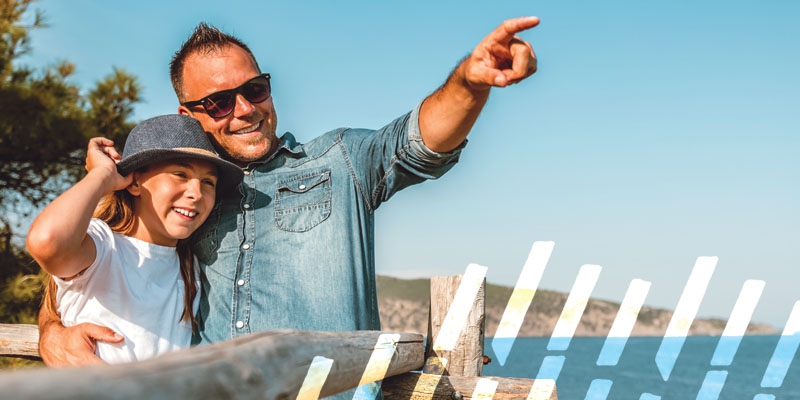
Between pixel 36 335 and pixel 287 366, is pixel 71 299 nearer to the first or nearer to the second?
pixel 36 335

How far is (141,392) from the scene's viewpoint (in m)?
0.95

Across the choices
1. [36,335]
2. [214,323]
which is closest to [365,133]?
[214,323]

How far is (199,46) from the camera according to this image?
11.5 ft

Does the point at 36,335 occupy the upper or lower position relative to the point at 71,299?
lower

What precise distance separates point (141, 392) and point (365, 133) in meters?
2.32

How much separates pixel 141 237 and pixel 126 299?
1.07ft

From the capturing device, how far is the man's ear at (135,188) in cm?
306

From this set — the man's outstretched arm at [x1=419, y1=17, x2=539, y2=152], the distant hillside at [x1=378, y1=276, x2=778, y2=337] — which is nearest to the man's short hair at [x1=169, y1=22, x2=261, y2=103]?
the man's outstretched arm at [x1=419, y1=17, x2=539, y2=152]

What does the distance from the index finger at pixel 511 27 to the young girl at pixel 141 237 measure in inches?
54.6
